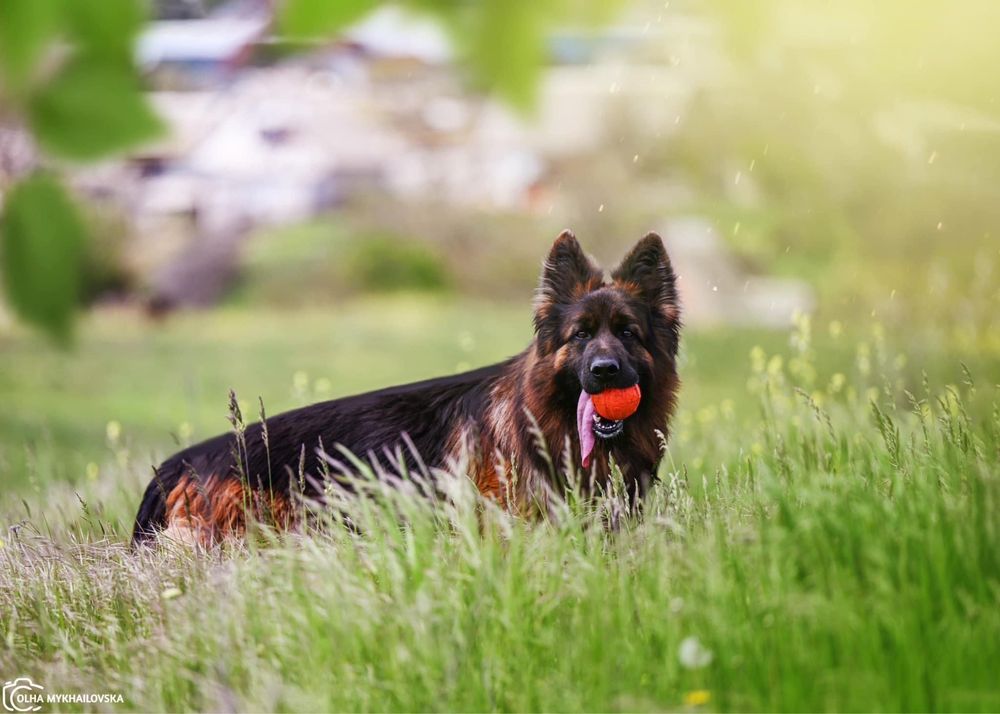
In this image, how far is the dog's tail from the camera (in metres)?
4.39

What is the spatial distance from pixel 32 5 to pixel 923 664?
2.53 m

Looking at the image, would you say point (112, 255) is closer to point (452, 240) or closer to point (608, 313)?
point (452, 240)

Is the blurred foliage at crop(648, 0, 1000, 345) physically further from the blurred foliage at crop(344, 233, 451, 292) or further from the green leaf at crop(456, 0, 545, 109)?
the blurred foliage at crop(344, 233, 451, 292)

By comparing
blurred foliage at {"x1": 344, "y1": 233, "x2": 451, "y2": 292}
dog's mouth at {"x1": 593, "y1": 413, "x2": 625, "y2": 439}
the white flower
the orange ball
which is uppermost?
blurred foliage at {"x1": 344, "y1": 233, "x2": 451, "y2": 292}

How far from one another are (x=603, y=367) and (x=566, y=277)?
19.1 inches

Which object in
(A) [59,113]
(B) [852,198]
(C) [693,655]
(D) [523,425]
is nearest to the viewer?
(A) [59,113]

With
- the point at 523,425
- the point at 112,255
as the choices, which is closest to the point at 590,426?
the point at 523,425

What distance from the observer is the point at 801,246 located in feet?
52.7

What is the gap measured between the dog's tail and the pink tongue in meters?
1.65

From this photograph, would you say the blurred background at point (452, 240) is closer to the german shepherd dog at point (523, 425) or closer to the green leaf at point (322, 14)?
the german shepherd dog at point (523, 425)

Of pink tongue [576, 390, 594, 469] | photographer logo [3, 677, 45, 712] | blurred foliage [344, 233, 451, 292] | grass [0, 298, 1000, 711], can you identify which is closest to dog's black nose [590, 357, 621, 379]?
pink tongue [576, 390, 594, 469]

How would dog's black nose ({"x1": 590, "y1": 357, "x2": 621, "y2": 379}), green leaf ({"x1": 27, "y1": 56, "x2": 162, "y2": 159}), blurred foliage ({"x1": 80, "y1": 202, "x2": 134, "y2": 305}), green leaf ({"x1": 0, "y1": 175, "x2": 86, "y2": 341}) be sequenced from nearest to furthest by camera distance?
green leaf ({"x1": 0, "y1": 175, "x2": 86, "y2": 341}) < green leaf ({"x1": 27, "y1": 56, "x2": 162, "y2": 159}) < dog's black nose ({"x1": 590, "y1": 357, "x2": 621, "y2": 379}) < blurred foliage ({"x1": 80, "y1": 202, "x2": 134, "y2": 305})

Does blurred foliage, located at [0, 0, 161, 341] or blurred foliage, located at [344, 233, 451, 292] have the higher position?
blurred foliage, located at [344, 233, 451, 292]

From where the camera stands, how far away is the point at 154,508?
4.48 metres
